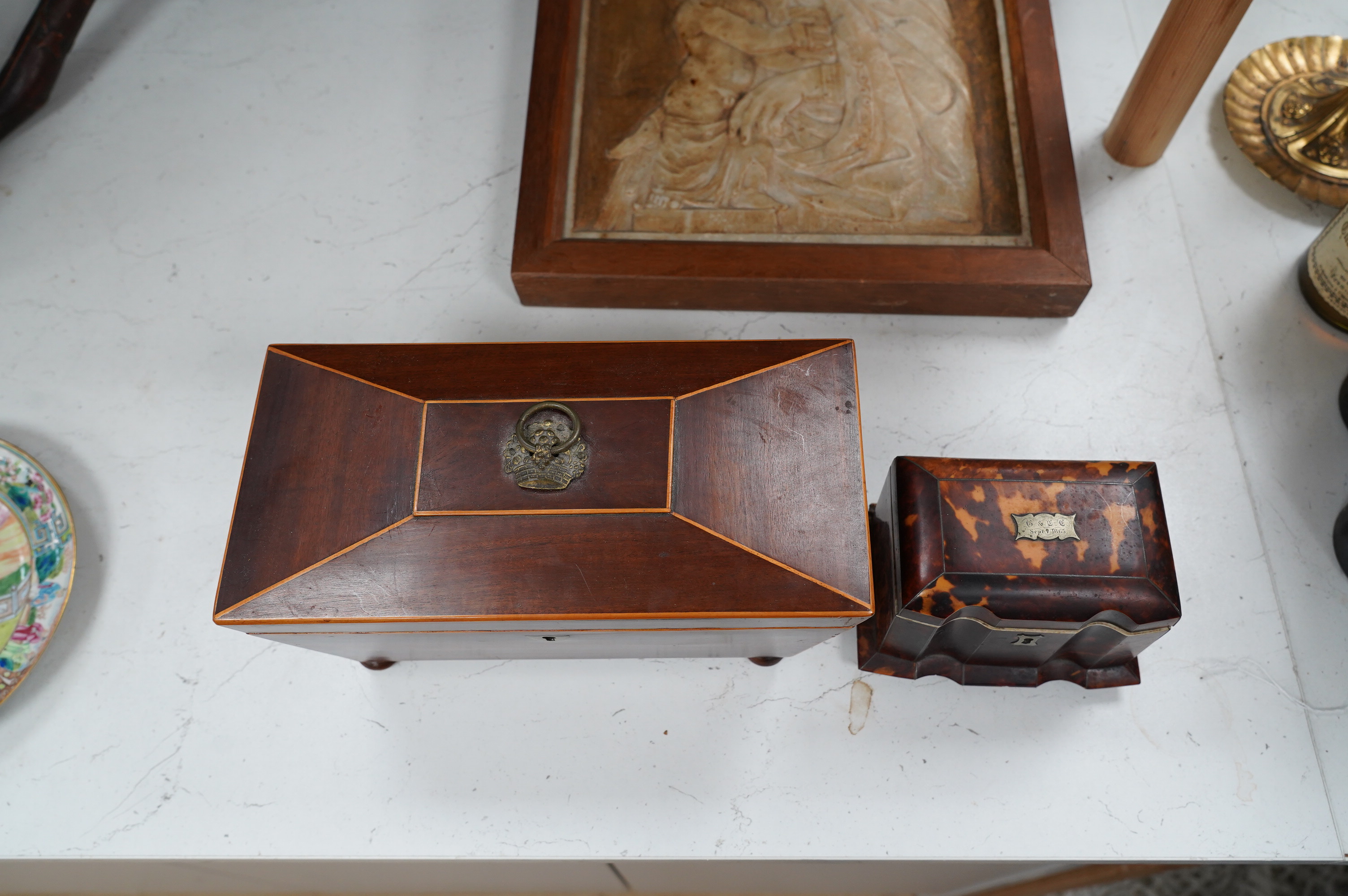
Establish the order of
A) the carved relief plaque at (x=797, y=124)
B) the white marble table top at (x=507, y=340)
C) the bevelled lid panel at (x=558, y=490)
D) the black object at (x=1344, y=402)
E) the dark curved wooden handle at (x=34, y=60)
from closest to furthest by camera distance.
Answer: the bevelled lid panel at (x=558, y=490)
the white marble table top at (x=507, y=340)
the black object at (x=1344, y=402)
the carved relief plaque at (x=797, y=124)
the dark curved wooden handle at (x=34, y=60)

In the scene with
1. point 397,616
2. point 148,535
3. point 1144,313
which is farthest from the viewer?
point 1144,313

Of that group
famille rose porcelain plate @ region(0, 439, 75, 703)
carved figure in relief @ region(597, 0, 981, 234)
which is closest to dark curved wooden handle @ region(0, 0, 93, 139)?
famille rose porcelain plate @ region(0, 439, 75, 703)

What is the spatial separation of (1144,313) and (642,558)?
1.08m

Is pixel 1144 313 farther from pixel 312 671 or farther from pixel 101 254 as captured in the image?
pixel 101 254

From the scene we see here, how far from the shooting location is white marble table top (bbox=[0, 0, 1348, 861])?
3.70 ft

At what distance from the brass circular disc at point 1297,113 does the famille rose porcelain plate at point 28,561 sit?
7.32 ft

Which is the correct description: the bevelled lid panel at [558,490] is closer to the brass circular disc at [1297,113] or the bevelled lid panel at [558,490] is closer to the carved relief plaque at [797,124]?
the carved relief plaque at [797,124]

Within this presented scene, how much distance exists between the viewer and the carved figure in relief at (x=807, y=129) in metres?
1.41

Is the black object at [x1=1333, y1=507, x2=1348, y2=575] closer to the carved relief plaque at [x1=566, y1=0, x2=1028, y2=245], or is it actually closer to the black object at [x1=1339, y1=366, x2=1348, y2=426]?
the black object at [x1=1339, y1=366, x2=1348, y2=426]

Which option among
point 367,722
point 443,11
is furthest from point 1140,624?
point 443,11

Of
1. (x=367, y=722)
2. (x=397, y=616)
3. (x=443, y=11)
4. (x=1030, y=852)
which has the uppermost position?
(x=443, y=11)

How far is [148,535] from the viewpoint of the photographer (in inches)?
51.1

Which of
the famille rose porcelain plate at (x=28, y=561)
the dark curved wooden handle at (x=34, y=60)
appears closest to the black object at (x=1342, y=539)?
the famille rose porcelain plate at (x=28, y=561)

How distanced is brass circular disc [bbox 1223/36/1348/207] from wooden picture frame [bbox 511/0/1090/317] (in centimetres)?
42
